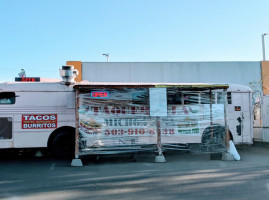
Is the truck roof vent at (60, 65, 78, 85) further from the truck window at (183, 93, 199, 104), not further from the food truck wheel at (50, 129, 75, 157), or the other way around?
the truck window at (183, 93, 199, 104)

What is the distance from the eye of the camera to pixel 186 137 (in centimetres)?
995

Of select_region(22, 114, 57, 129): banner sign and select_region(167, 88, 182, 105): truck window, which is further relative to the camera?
select_region(167, 88, 182, 105): truck window

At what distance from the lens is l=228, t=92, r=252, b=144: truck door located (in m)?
11.1

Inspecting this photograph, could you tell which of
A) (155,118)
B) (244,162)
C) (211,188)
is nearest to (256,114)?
(244,162)

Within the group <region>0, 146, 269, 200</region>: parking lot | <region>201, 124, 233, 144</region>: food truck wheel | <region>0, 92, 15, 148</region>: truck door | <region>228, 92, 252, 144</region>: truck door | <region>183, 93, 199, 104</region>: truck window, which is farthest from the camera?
<region>228, 92, 252, 144</region>: truck door

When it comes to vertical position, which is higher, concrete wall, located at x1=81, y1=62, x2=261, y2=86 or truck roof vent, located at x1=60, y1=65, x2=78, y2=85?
concrete wall, located at x1=81, y1=62, x2=261, y2=86

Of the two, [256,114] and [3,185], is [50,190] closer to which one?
[3,185]

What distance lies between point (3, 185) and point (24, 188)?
658 mm

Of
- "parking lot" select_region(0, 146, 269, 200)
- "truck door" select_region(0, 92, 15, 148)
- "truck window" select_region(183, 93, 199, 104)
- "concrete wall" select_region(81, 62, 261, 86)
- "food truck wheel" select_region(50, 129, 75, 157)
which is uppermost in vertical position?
"concrete wall" select_region(81, 62, 261, 86)

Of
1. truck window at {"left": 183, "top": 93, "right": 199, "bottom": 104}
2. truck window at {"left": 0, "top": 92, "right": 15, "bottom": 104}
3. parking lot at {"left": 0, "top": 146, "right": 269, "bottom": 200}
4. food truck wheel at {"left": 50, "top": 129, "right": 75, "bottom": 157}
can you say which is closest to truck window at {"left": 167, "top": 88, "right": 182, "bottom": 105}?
truck window at {"left": 183, "top": 93, "right": 199, "bottom": 104}

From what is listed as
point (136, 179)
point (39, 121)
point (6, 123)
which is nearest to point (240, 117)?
point (136, 179)

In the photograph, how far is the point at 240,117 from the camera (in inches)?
441

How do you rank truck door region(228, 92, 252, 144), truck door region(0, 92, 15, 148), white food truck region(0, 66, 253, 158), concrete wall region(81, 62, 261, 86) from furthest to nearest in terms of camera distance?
concrete wall region(81, 62, 261, 86), truck door region(228, 92, 252, 144), truck door region(0, 92, 15, 148), white food truck region(0, 66, 253, 158)

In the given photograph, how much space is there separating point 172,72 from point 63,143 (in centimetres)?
1208
